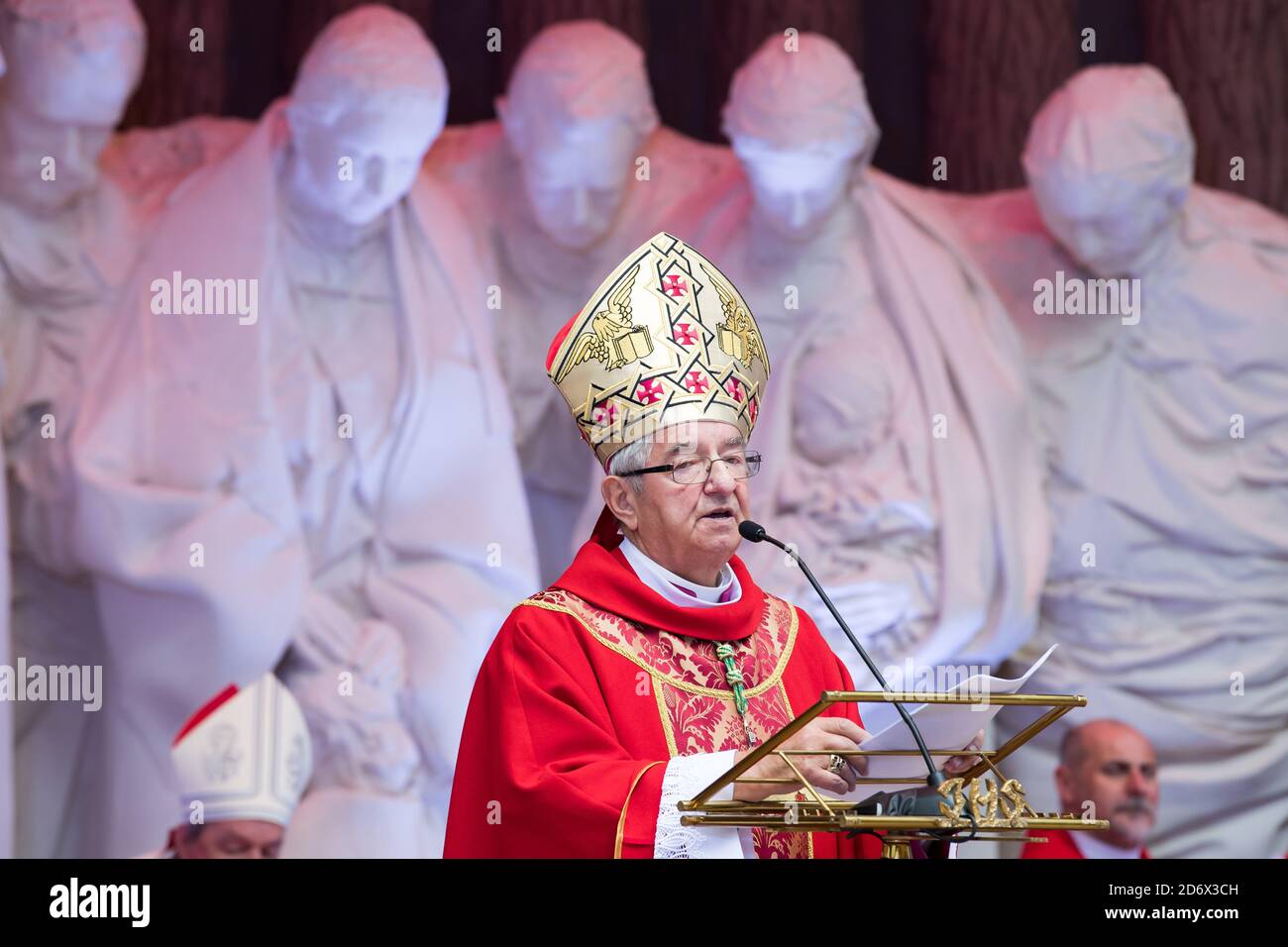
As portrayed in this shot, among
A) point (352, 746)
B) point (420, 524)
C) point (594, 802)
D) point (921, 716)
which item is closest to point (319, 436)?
point (420, 524)

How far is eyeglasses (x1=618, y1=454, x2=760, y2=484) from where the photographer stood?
286 centimetres

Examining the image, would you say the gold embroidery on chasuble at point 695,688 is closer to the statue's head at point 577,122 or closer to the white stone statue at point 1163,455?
the statue's head at point 577,122

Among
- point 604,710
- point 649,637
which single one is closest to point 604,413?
point 649,637

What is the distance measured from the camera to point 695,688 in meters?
2.92

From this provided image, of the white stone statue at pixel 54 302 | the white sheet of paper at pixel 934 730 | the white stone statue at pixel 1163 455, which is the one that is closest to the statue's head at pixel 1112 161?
the white stone statue at pixel 1163 455

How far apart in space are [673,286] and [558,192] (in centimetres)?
283

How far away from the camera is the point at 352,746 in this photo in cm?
542

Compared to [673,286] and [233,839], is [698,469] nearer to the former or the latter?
[673,286]

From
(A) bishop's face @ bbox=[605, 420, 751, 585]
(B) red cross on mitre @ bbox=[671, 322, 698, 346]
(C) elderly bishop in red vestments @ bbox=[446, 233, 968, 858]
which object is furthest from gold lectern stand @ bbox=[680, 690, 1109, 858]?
(B) red cross on mitre @ bbox=[671, 322, 698, 346]

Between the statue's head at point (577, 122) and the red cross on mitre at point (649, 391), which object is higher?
the statue's head at point (577, 122)

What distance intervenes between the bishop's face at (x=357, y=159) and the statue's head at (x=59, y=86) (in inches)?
20.1

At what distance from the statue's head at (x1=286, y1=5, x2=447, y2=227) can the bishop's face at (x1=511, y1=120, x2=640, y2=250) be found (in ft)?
1.09

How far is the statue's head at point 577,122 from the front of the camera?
580cm
